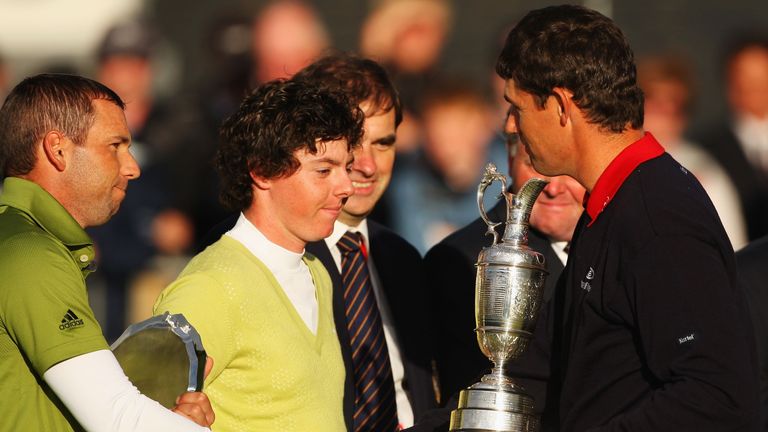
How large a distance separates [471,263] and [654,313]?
6.25 ft

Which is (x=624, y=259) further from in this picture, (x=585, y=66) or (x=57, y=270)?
(x=57, y=270)

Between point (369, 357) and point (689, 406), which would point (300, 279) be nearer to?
point (369, 357)

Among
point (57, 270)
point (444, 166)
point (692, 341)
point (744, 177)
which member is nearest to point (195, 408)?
point (57, 270)

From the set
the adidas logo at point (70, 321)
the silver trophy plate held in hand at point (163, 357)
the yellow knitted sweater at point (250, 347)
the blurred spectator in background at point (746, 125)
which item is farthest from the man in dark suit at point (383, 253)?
the blurred spectator in background at point (746, 125)

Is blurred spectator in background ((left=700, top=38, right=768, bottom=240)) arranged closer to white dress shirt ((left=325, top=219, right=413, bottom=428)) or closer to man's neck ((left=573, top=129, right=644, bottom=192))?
white dress shirt ((left=325, top=219, right=413, bottom=428))

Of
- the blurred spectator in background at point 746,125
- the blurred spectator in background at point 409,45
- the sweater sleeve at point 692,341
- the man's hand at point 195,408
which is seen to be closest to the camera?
the sweater sleeve at point 692,341

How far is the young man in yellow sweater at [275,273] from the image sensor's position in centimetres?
424

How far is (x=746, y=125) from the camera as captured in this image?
31.4 ft

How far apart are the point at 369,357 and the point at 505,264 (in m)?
1.27

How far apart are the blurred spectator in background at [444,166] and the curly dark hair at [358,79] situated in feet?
8.95

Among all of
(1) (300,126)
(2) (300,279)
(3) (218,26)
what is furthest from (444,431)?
(3) (218,26)

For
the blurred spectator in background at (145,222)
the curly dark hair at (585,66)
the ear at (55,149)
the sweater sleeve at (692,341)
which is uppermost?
the curly dark hair at (585,66)

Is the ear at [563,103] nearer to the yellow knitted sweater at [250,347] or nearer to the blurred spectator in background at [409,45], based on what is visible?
the yellow knitted sweater at [250,347]

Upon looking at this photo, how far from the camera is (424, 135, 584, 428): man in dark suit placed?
5418 millimetres
